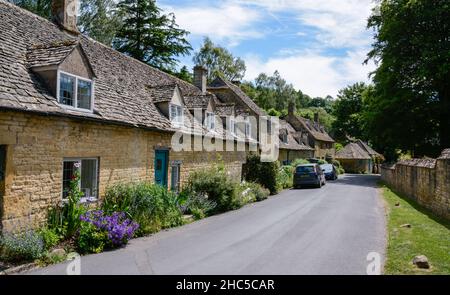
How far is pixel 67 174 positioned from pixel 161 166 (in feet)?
17.4

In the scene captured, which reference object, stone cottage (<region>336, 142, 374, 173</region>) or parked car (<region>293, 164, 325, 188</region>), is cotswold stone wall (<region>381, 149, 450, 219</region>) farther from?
stone cottage (<region>336, 142, 374, 173</region>)

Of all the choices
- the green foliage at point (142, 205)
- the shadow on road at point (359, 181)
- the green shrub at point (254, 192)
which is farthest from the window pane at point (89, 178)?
the shadow on road at point (359, 181)

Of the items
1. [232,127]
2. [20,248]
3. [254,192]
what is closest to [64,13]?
[20,248]

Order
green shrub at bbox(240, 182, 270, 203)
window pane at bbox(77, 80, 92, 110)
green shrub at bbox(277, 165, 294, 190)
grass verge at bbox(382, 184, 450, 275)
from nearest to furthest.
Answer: grass verge at bbox(382, 184, 450, 275)
window pane at bbox(77, 80, 92, 110)
green shrub at bbox(240, 182, 270, 203)
green shrub at bbox(277, 165, 294, 190)

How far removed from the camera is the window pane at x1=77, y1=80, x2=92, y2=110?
11305 mm

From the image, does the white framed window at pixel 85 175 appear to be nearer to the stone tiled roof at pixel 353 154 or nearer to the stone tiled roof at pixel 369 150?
the stone tiled roof at pixel 353 154

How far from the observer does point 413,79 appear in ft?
104

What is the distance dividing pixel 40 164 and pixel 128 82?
7.60 metres

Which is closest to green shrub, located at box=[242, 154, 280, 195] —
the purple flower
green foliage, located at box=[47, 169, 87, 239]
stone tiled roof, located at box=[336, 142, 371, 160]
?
the purple flower

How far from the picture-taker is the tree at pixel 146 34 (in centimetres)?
3575

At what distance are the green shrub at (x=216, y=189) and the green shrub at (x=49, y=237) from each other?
7406 mm

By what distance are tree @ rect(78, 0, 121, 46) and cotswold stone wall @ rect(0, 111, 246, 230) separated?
75.4 feet
